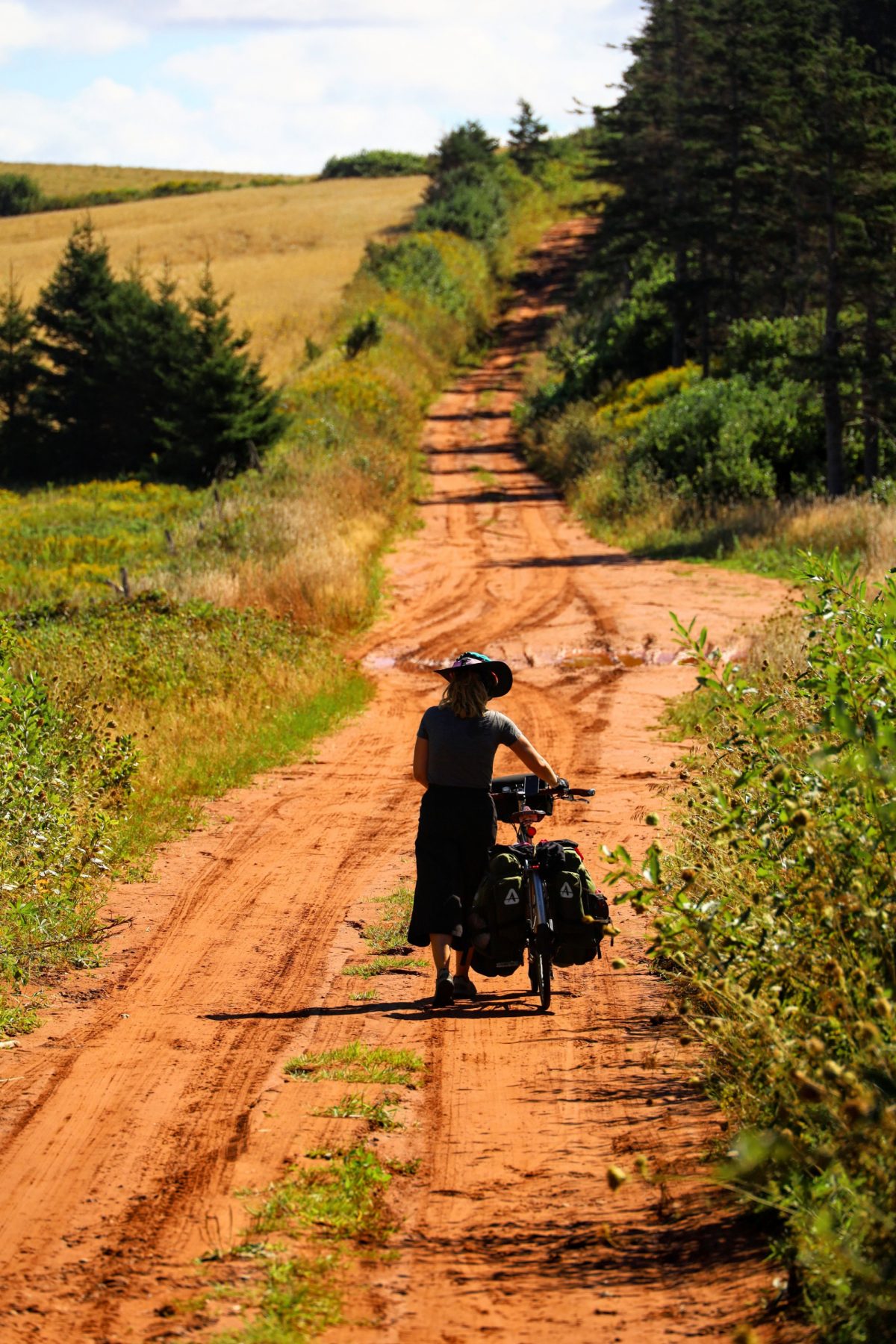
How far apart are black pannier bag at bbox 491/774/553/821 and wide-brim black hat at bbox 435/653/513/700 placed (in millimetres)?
465

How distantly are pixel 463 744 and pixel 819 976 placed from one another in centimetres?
267

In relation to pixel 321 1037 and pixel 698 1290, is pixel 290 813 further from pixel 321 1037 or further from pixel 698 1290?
pixel 698 1290

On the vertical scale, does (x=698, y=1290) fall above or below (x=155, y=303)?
below

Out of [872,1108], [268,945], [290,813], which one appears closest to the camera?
[872,1108]

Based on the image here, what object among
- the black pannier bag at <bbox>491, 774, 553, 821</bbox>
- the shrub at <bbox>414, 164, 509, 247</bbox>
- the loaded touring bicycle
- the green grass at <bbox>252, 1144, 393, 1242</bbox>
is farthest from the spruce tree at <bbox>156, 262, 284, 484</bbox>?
the shrub at <bbox>414, 164, 509, 247</bbox>

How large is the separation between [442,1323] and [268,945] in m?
4.38

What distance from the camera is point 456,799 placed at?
7.12m

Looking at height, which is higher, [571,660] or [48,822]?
[48,822]

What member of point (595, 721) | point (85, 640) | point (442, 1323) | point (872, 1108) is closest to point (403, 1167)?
point (442, 1323)

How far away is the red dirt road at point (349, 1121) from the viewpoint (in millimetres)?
4105

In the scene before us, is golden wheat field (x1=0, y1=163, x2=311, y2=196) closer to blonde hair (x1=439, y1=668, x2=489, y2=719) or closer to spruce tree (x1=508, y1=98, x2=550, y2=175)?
spruce tree (x1=508, y1=98, x2=550, y2=175)

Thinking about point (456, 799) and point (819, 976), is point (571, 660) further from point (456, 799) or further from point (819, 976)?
point (819, 976)

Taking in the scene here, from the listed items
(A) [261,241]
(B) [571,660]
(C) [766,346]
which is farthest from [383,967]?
(A) [261,241]

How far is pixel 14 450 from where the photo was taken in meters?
43.8
